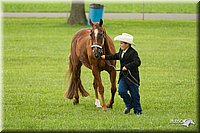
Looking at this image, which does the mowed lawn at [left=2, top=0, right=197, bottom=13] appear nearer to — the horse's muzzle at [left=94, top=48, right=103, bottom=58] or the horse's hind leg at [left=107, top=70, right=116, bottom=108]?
the horse's hind leg at [left=107, top=70, right=116, bottom=108]

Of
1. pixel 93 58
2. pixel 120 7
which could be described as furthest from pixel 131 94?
pixel 120 7

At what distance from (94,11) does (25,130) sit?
17908 mm

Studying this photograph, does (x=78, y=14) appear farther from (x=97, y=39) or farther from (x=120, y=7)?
(x=97, y=39)

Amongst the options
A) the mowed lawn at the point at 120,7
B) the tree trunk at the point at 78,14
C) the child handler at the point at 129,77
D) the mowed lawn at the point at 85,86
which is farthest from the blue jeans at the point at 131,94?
the mowed lawn at the point at 120,7

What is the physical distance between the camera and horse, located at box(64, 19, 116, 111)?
11148 millimetres

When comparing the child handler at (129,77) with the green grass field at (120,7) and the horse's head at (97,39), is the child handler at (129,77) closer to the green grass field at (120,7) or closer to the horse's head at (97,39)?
the horse's head at (97,39)

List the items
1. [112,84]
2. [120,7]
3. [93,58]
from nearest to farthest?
1. [93,58]
2. [112,84]
3. [120,7]

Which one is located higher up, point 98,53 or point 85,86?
point 98,53

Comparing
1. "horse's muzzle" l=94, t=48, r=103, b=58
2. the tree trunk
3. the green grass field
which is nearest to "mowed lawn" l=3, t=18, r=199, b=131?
"horse's muzzle" l=94, t=48, r=103, b=58

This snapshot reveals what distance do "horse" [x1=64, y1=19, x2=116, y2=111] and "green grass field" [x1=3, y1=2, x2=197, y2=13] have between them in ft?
101

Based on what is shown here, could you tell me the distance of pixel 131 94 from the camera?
10930 mm

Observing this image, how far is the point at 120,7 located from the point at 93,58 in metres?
35.0

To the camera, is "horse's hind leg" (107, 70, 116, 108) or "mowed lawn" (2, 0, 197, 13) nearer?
"horse's hind leg" (107, 70, 116, 108)

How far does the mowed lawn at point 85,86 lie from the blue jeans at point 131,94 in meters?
0.21
